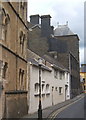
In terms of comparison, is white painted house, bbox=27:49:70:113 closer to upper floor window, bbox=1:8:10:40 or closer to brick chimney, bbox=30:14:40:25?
upper floor window, bbox=1:8:10:40

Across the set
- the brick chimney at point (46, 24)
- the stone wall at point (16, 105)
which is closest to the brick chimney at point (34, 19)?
the brick chimney at point (46, 24)

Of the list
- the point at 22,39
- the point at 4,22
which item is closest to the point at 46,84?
the point at 22,39

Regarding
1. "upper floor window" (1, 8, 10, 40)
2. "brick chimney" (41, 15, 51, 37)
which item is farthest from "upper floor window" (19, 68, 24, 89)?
"brick chimney" (41, 15, 51, 37)

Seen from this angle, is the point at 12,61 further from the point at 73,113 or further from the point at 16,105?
the point at 73,113

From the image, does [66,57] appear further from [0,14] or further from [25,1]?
[0,14]

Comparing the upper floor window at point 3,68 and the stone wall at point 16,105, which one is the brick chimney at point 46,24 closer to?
the stone wall at point 16,105

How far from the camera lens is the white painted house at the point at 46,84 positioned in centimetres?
2309

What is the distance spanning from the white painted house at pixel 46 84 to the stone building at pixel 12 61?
1.72 meters

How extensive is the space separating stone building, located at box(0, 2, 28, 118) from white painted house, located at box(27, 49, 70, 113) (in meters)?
1.72

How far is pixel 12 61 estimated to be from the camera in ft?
56.7

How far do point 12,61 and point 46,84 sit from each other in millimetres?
13106

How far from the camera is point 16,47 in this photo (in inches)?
730

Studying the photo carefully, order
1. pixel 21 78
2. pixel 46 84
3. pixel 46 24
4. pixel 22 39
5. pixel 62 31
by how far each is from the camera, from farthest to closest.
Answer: pixel 62 31 < pixel 46 24 < pixel 46 84 < pixel 22 39 < pixel 21 78

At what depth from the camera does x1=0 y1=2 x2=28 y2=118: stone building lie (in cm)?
1521
